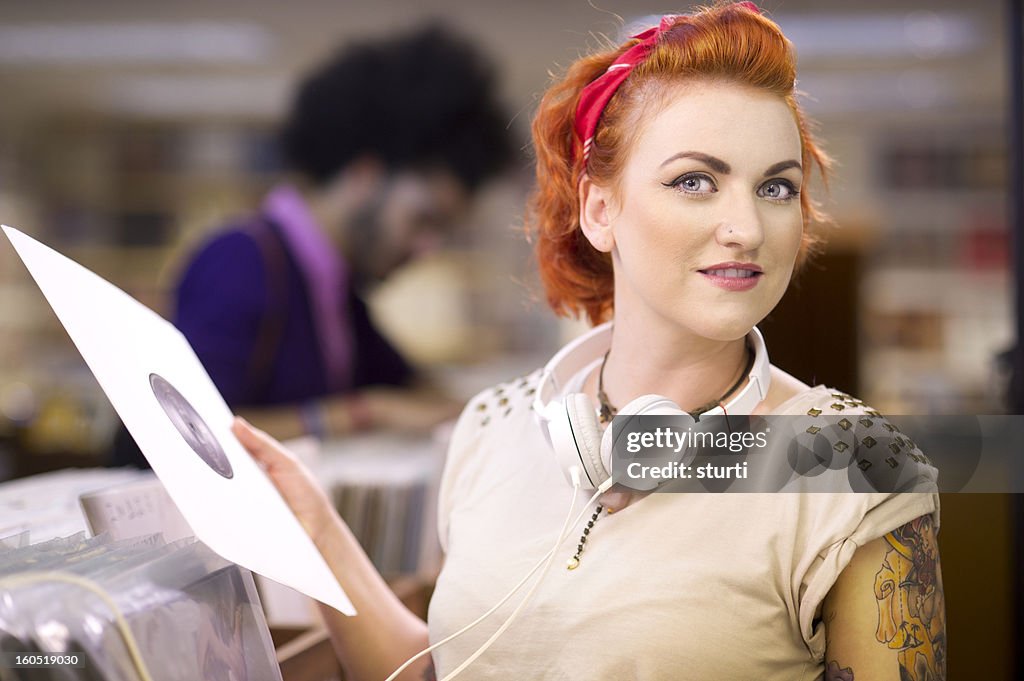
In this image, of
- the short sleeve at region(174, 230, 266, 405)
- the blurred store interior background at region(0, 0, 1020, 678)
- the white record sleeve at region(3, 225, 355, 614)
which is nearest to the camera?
the white record sleeve at region(3, 225, 355, 614)

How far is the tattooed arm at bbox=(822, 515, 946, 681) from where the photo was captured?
809 mm

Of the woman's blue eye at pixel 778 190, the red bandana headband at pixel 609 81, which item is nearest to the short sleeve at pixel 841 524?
the woman's blue eye at pixel 778 190

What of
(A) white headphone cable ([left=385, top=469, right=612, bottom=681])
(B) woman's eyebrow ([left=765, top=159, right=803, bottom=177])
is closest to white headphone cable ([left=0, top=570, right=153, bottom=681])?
(A) white headphone cable ([left=385, top=469, right=612, bottom=681])

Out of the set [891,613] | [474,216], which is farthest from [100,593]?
[474,216]

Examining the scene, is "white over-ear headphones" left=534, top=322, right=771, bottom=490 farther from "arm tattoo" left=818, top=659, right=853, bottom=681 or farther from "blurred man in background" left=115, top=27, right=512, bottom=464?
"blurred man in background" left=115, top=27, right=512, bottom=464

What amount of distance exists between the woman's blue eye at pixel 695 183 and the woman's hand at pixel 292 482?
531 millimetres

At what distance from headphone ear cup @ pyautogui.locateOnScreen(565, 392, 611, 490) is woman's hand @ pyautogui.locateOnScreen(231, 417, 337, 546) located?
0.37 meters

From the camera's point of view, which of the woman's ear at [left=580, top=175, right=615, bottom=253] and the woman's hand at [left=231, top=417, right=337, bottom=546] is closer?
the woman's ear at [left=580, top=175, right=615, bottom=253]

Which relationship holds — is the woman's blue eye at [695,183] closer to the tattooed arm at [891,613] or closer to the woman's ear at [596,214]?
the woman's ear at [596,214]

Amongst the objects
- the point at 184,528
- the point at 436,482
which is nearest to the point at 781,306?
the point at 184,528

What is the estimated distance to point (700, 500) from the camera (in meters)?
0.90

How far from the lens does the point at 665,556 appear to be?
34.8 inches

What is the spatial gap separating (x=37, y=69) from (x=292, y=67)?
4.47 ft

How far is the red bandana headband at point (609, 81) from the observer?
0.92 meters
